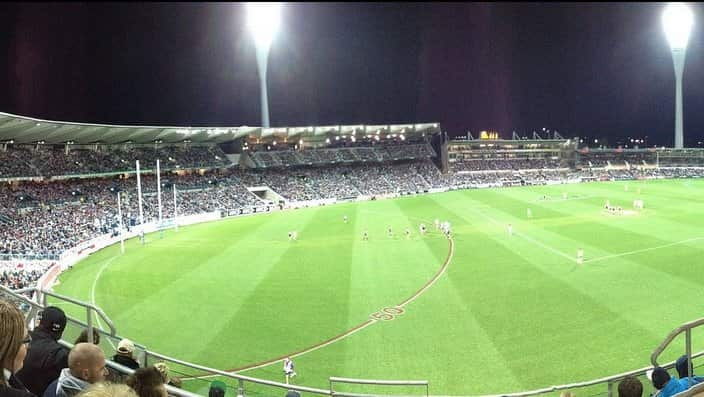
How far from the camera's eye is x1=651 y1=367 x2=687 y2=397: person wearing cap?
5.35 m

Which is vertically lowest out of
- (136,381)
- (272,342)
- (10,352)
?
(272,342)

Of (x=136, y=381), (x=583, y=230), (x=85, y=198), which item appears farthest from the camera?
(x=85, y=198)

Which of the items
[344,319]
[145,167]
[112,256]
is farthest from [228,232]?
[344,319]

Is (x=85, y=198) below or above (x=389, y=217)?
above

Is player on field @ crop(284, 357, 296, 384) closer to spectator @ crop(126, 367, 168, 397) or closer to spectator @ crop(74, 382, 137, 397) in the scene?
spectator @ crop(126, 367, 168, 397)

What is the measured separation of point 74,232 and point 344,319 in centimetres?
2959

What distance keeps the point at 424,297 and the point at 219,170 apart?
58.7 m

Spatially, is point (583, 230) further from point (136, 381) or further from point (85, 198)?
point (85, 198)

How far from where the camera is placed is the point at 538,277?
86.6 feet

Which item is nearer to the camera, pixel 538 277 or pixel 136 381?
pixel 136 381

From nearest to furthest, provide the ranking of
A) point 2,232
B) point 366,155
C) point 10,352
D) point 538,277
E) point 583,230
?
point 10,352 < point 538,277 < point 2,232 < point 583,230 < point 366,155

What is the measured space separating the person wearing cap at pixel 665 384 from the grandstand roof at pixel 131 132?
42.9 m

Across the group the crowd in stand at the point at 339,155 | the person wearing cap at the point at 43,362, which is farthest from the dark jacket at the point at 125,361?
the crowd in stand at the point at 339,155

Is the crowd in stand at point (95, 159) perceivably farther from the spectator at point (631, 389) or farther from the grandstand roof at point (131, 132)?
the spectator at point (631, 389)
